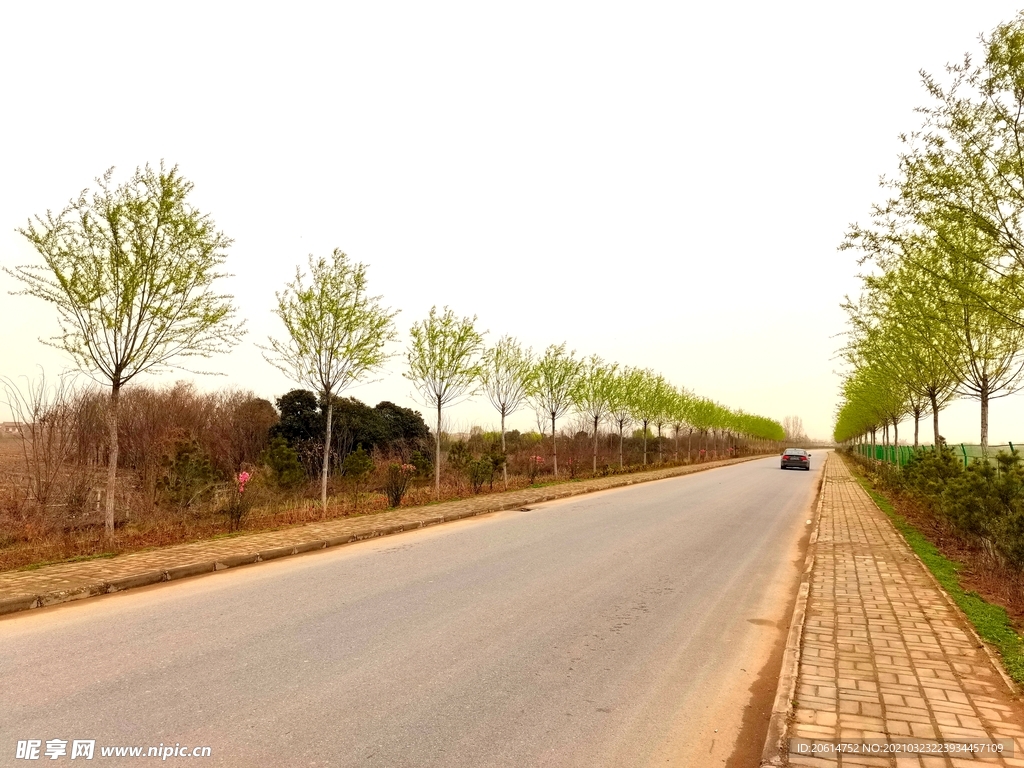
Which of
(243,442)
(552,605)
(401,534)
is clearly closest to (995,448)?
(552,605)

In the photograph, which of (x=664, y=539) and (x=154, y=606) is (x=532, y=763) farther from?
(x=664, y=539)

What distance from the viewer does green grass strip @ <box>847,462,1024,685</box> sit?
15.9 feet

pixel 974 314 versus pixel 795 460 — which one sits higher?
pixel 974 314

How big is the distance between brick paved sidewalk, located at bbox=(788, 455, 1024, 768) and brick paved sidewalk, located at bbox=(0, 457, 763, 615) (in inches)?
291

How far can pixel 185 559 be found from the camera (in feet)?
27.3

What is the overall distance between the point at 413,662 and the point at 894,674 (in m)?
3.76

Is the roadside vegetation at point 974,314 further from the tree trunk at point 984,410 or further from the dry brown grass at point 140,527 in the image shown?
the dry brown grass at point 140,527

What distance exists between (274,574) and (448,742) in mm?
5257

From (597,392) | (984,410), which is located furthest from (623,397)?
(984,410)

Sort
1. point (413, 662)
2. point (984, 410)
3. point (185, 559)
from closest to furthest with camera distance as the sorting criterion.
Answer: point (413, 662)
point (185, 559)
point (984, 410)

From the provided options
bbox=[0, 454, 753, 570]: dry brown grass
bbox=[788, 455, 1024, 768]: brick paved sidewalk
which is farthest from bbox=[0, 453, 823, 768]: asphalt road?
bbox=[0, 454, 753, 570]: dry brown grass

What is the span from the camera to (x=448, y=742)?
3502mm

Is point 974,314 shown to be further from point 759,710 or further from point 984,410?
point 759,710

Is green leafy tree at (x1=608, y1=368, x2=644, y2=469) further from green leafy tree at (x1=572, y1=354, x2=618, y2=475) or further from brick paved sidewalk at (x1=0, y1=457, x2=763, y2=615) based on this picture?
brick paved sidewalk at (x1=0, y1=457, x2=763, y2=615)
